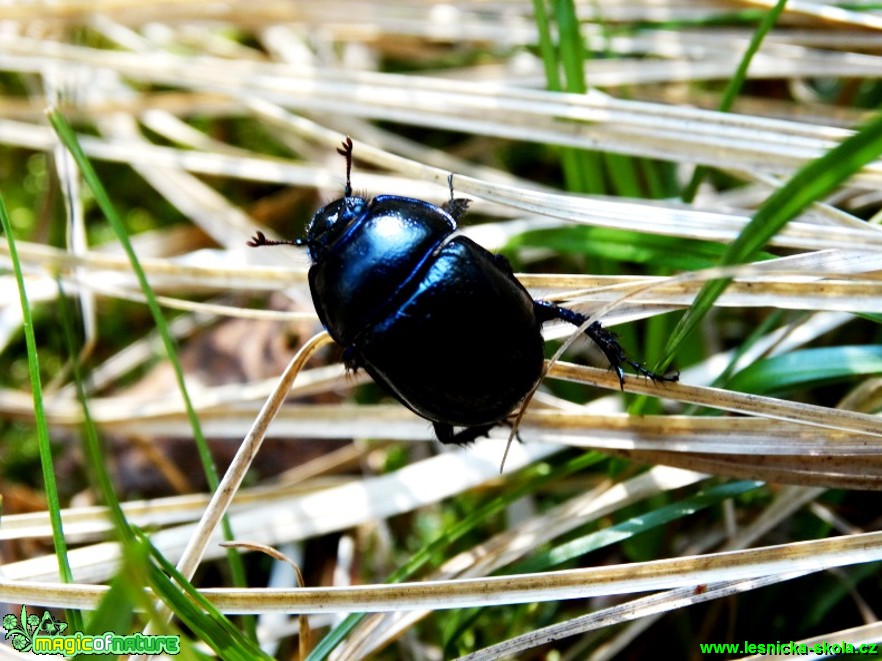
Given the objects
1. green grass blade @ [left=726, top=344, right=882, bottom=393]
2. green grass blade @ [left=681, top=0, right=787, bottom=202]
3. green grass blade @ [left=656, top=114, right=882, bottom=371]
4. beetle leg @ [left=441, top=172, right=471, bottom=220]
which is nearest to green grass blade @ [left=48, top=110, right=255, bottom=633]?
beetle leg @ [left=441, top=172, right=471, bottom=220]

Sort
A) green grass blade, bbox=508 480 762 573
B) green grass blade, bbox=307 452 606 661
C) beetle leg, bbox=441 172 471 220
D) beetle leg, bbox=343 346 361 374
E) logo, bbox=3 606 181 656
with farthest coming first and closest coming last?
beetle leg, bbox=441 172 471 220 → beetle leg, bbox=343 346 361 374 → green grass blade, bbox=508 480 762 573 → green grass blade, bbox=307 452 606 661 → logo, bbox=3 606 181 656

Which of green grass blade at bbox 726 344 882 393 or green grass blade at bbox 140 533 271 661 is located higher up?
green grass blade at bbox 726 344 882 393

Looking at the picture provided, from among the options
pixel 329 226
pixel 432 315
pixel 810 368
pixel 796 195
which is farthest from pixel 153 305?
pixel 810 368

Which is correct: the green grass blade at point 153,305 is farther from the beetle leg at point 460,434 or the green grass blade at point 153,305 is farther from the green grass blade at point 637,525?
the green grass blade at point 637,525

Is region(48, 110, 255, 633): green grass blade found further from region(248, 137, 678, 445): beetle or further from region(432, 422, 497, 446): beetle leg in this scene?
region(432, 422, 497, 446): beetle leg

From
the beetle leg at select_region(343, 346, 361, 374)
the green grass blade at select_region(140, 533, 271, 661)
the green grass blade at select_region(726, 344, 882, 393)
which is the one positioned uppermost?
the beetle leg at select_region(343, 346, 361, 374)

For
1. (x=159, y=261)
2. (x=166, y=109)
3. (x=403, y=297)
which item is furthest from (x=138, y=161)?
(x=403, y=297)

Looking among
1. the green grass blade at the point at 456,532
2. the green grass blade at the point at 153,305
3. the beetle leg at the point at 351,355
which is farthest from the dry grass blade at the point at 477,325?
the beetle leg at the point at 351,355
